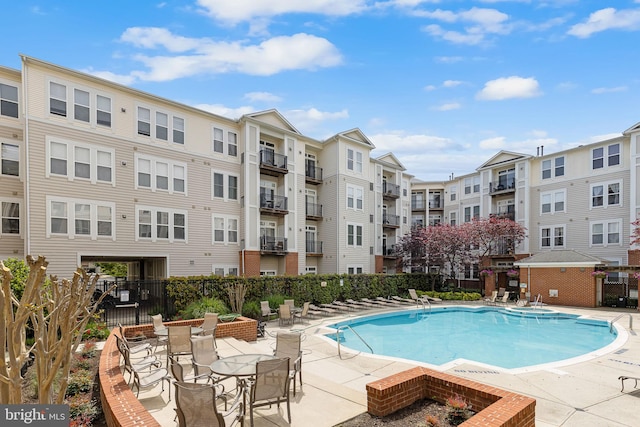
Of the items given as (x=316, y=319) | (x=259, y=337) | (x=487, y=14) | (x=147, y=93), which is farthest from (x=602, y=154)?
(x=147, y=93)

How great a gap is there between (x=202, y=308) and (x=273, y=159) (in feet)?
40.9

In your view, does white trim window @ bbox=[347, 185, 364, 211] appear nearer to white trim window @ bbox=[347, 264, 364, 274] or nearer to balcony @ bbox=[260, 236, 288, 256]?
white trim window @ bbox=[347, 264, 364, 274]

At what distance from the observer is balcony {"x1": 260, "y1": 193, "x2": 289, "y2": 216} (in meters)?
22.9

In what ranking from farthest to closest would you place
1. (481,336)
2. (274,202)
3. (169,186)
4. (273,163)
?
(273,163) → (274,202) → (169,186) → (481,336)

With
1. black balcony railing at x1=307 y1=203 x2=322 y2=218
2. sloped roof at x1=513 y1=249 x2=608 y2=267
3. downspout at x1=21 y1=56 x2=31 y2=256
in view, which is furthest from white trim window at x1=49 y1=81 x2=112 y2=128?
sloped roof at x1=513 y1=249 x2=608 y2=267

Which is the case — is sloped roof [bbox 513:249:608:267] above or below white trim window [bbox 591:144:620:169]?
below

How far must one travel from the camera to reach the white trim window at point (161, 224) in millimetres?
18562

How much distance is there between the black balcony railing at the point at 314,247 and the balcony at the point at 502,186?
1722cm

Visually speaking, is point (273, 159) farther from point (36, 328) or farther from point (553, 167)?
point (553, 167)

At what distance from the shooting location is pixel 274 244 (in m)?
23.4

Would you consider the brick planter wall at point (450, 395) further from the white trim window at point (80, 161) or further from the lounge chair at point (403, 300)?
the lounge chair at point (403, 300)

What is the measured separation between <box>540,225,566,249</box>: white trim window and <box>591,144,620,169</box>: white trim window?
5326 millimetres

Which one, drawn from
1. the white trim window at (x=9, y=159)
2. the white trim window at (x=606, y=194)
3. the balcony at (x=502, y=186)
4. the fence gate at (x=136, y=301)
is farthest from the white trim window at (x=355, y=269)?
the white trim window at (x=9, y=159)

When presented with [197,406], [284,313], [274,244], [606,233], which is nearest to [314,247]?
[274,244]
